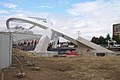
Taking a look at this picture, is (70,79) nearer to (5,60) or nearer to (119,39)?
(5,60)

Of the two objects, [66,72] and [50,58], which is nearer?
[66,72]

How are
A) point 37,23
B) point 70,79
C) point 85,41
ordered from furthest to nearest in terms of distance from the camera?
1. point 37,23
2. point 85,41
3. point 70,79

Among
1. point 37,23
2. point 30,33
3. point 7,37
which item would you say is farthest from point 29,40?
point 7,37

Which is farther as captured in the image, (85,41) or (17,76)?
(85,41)

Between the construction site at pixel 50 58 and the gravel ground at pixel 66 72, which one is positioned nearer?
the gravel ground at pixel 66 72

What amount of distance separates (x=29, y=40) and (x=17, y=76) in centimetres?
8757

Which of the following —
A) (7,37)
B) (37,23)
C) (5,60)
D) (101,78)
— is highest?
(37,23)

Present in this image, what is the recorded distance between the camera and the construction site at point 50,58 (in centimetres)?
1520

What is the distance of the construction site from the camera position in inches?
599

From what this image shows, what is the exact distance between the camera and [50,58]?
3391cm

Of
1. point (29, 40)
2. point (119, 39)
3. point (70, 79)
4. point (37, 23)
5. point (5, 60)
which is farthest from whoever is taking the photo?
point (119, 39)

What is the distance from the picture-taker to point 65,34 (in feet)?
189

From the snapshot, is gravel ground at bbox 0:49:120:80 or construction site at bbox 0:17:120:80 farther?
construction site at bbox 0:17:120:80

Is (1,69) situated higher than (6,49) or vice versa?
(6,49)
